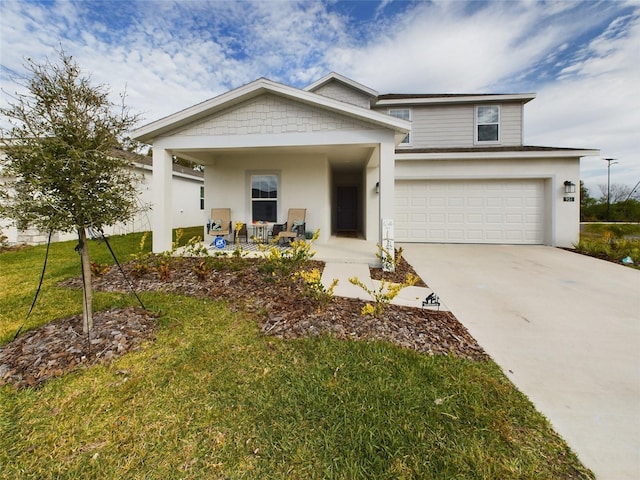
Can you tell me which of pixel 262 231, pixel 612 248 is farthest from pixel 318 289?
pixel 612 248

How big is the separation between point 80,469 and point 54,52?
362cm

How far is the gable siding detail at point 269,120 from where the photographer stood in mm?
6488

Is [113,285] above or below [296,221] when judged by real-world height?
below

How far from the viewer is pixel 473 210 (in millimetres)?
9812

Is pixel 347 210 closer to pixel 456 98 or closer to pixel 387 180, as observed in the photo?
pixel 456 98

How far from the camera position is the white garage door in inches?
382

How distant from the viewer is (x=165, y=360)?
2734 millimetres

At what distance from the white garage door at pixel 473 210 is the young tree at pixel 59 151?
8.98 m

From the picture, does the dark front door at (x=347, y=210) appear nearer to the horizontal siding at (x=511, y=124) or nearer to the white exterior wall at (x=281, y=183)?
the white exterior wall at (x=281, y=183)

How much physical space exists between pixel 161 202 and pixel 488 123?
41.9 ft

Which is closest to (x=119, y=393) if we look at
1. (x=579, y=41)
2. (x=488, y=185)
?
(x=488, y=185)

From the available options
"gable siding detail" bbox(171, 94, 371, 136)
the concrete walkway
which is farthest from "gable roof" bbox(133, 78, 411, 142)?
the concrete walkway

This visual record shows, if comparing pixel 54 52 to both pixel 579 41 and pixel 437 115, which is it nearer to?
pixel 437 115

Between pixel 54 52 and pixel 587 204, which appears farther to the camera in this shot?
pixel 587 204
